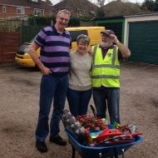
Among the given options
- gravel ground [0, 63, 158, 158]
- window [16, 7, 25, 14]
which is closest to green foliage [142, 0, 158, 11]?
gravel ground [0, 63, 158, 158]

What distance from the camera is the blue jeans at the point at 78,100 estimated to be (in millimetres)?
5770

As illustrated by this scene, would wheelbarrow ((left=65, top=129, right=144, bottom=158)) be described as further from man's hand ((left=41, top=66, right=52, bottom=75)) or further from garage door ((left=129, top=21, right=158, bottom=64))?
garage door ((left=129, top=21, right=158, bottom=64))

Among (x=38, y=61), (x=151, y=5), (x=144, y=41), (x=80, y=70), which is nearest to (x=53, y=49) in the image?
(x=38, y=61)

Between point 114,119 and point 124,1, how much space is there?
3575 cm

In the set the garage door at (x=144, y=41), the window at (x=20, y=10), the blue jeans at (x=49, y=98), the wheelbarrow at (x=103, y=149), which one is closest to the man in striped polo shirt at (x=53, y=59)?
the blue jeans at (x=49, y=98)

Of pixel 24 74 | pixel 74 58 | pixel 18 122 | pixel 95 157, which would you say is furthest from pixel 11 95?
pixel 95 157

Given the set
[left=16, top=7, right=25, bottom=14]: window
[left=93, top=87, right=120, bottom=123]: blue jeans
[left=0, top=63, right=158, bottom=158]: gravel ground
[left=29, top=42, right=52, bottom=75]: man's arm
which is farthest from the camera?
[left=16, top=7, right=25, bottom=14]: window

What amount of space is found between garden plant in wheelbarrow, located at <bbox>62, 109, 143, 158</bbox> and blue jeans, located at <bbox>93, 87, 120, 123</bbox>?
73 centimetres

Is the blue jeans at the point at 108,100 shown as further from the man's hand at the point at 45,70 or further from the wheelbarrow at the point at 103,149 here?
the wheelbarrow at the point at 103,149

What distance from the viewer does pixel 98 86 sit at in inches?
222

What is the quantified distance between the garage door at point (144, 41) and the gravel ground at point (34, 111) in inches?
137

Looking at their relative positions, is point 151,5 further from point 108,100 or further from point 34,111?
point 108,100

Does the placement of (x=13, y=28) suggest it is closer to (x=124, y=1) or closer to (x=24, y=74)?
(x=24, y=74)

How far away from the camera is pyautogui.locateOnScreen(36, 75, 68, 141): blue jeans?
573cm
